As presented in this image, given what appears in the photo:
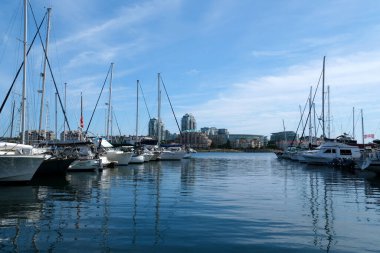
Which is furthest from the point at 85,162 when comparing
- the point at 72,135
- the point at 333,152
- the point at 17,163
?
the point at 333,152

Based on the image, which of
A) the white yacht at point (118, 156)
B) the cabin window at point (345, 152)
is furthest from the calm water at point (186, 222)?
the cabin window at point (345, 152)

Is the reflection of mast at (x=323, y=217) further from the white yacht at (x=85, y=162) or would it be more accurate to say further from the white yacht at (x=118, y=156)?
the white yacht at (x=118, y=156)

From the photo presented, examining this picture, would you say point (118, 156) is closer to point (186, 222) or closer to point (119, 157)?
point (119, 157)

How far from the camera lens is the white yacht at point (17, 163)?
27272 millimetres

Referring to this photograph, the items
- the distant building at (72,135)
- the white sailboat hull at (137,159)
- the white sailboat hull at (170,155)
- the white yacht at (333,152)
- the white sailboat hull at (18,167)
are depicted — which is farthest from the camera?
the white sailboat hull at (170,155)

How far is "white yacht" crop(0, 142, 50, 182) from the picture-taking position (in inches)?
1074

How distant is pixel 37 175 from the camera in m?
36.2

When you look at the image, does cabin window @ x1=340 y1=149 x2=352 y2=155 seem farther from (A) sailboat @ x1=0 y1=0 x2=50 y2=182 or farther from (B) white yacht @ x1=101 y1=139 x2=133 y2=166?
(A) sailboat @ x1=0 y1=0 x2=50 y2=182

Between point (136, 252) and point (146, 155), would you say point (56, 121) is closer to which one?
point (146, 155)

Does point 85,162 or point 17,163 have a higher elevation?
point 17,163

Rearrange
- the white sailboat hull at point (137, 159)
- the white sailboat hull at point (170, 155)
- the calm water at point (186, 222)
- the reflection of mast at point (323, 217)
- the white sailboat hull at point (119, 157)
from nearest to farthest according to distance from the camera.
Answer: the calm water at point (186, 222) → the reflection of mast at point (323, 217) → the white sailboat hull at point (119, 157) → the white sailboat hull at point (137, 159) → the white sailboat hull at point (170, 155)

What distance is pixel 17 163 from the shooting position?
2781 cm

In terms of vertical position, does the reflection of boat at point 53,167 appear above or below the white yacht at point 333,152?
below

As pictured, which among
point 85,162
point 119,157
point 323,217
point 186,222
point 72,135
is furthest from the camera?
point 72,135
